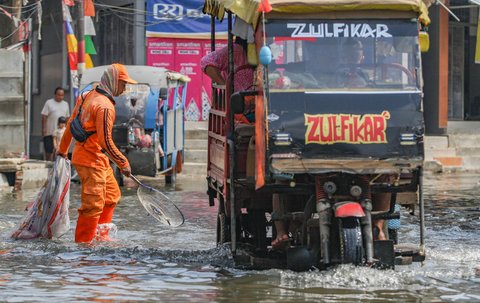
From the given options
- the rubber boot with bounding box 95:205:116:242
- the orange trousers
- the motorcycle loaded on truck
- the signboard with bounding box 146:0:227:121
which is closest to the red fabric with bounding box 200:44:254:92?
the motorcycle loaded on truck

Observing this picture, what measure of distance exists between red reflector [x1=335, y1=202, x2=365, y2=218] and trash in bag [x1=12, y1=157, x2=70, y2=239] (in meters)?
3.76

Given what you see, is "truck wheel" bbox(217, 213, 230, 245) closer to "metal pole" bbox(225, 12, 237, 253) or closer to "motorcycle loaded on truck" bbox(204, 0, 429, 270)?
"motorcycle loaded on truck" bbox(204, 0, 429, 270)

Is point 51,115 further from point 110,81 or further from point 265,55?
point 265,55

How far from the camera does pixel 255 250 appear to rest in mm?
9789

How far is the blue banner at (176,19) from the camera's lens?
1041 inches

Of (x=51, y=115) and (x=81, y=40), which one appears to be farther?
(x=51, y=115)

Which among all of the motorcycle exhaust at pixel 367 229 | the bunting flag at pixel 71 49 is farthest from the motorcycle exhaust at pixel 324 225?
the bunting flag at pixel 71 49

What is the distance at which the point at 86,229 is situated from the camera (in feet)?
35.4

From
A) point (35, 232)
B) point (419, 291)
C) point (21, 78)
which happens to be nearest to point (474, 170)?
Result: point (21, 78)

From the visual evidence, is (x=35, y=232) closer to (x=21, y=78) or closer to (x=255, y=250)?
(x=255, y=250)

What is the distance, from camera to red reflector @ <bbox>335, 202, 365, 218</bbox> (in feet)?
27.2

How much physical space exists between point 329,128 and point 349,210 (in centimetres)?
65

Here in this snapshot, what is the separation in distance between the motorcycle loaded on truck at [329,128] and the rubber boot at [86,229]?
6.27ft

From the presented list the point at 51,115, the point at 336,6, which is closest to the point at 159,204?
the point at 336,6
